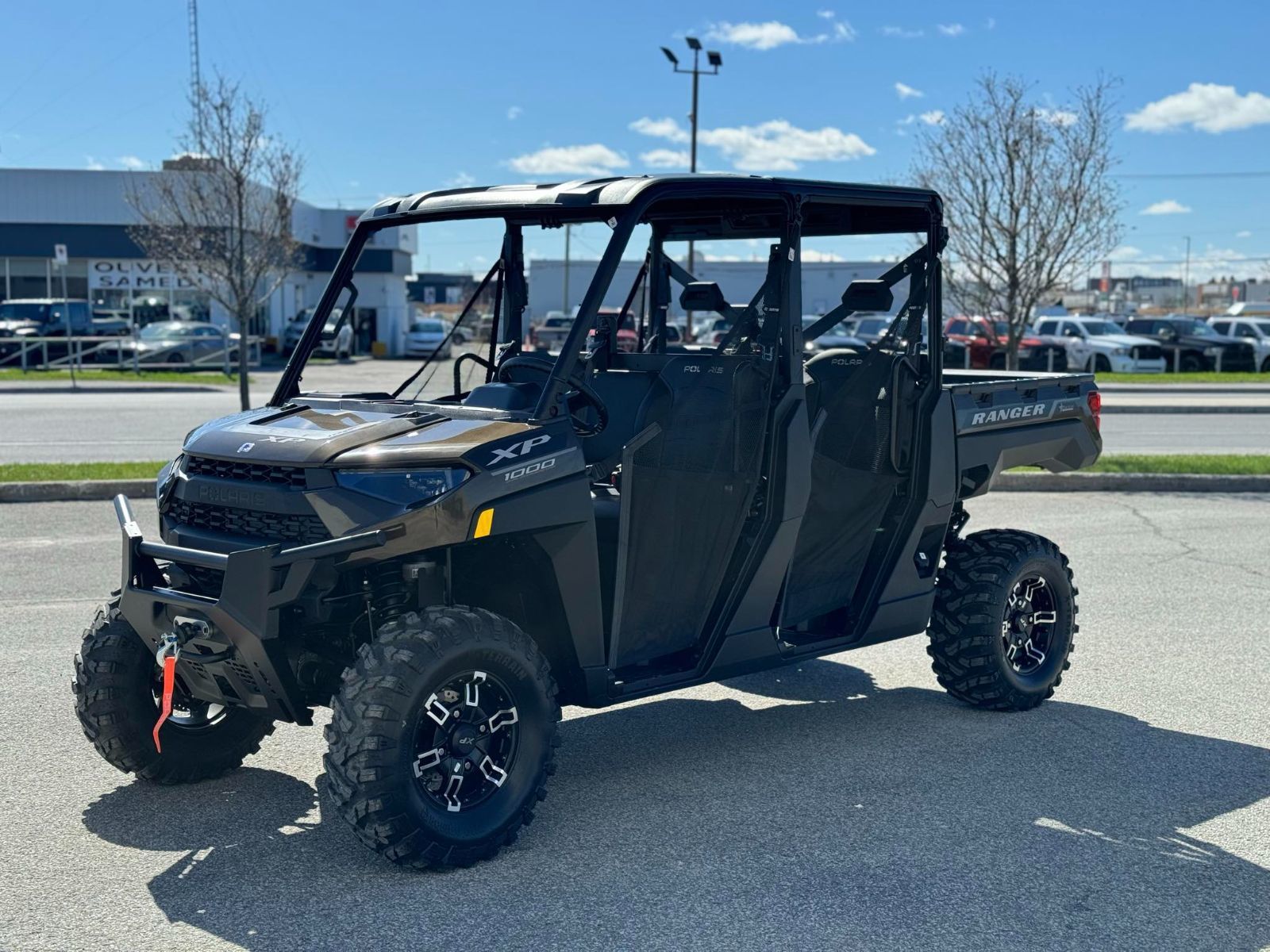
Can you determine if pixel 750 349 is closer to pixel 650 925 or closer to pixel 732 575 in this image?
pixel 732 575

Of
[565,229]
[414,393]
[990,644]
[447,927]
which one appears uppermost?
[565,229]

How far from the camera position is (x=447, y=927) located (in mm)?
4195

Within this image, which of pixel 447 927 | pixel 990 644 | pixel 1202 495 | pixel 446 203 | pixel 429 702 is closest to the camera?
pixel 447 927

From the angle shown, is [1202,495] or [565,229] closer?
[565,229]

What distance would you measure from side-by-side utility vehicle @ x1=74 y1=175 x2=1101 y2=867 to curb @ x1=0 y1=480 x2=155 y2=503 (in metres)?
6.71

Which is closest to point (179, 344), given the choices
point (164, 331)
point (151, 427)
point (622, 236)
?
point (164, 331)

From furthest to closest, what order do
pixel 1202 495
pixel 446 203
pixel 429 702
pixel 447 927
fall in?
pixel 1202 495, pixel 446 203, pixel 429 702, pixel 447 927

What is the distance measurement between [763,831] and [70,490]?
9293 mm

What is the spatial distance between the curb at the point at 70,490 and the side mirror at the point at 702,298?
25.7 ft

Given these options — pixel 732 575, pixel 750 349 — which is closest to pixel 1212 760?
pixel 732 575

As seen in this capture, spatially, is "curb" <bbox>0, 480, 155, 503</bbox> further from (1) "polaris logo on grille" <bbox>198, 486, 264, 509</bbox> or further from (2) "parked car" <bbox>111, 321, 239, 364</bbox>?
(2) "parked car" <bbox>111, 321, 239, 364</bbox>

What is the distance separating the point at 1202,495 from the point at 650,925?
34.7ft

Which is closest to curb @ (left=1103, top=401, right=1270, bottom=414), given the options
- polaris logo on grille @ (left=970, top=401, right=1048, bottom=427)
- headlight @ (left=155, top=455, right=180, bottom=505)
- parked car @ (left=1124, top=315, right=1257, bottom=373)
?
parked car @ (left=1124, top=315, right=1257, bottom=373)

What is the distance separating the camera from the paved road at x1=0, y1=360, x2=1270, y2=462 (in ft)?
56.6
